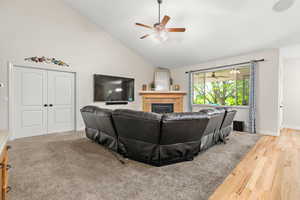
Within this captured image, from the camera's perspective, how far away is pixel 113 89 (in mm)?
5355

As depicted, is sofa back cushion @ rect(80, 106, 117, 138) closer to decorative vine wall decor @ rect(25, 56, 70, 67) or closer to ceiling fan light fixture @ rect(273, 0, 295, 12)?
decorative vine wall decor @ rect(25, 56, 70, 67)

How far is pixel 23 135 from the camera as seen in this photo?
3.75 m

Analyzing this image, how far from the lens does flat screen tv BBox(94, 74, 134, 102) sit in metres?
4.96

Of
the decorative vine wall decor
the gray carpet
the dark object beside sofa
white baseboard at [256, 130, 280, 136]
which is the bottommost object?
the gray carpet

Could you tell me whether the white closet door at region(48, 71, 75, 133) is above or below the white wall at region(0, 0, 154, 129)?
below

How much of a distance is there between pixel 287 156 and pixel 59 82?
5906 millimetres

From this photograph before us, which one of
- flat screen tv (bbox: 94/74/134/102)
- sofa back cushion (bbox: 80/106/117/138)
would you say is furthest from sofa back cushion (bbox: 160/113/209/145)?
flat screen tv (bbox: 94/74/134/102)

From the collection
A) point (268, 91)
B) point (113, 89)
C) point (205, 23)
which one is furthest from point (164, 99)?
point (268, 91)

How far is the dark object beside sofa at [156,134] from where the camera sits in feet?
6.52

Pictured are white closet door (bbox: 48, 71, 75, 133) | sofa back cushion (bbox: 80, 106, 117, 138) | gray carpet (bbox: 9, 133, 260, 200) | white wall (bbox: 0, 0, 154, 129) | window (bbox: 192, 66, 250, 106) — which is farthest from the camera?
window (bbox: 192, 66, 250, 106)

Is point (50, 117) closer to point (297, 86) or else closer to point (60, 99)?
point (60, 99)

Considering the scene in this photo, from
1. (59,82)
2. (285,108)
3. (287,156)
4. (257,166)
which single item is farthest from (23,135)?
(285,108)

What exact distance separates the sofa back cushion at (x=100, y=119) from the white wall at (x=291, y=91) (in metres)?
5.96

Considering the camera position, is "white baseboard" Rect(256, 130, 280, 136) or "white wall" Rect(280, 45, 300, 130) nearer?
"white baseboard" Rect(256, 130, 280, 136)
